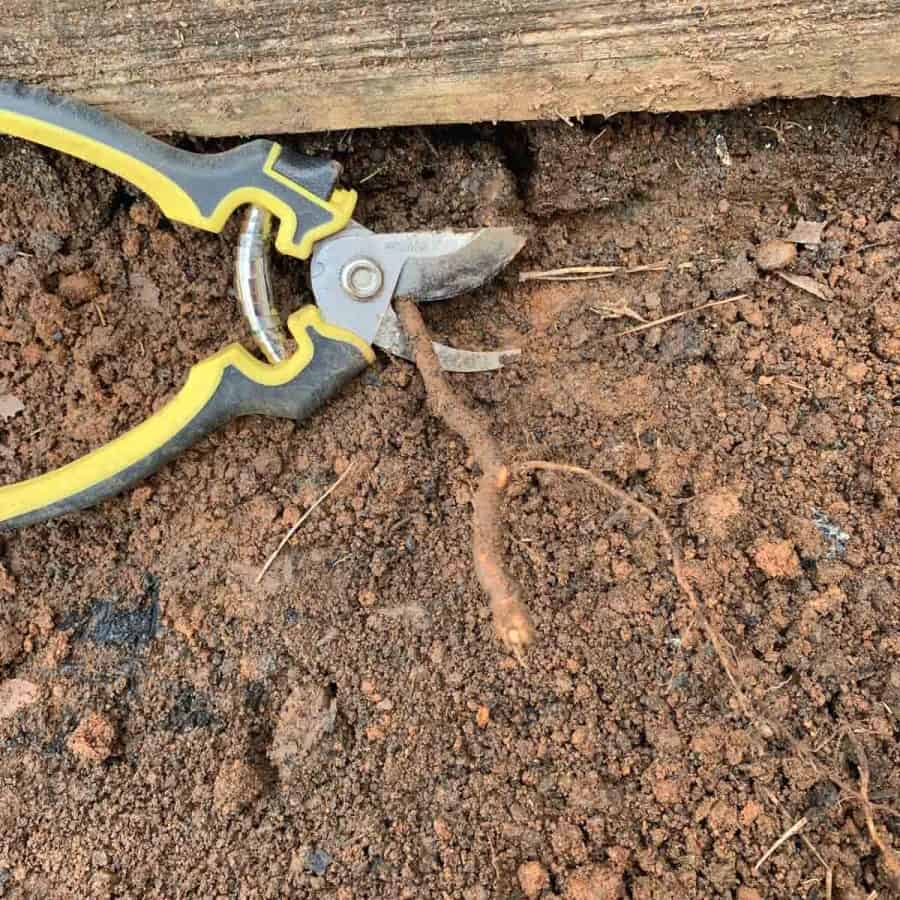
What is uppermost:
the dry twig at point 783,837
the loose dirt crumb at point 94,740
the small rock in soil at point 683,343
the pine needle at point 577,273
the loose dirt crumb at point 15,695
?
the pine needle at point 577,273

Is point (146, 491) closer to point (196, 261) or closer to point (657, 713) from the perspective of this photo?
point (196, 261)

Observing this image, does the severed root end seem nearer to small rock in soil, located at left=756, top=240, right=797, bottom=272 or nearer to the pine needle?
the pine needle

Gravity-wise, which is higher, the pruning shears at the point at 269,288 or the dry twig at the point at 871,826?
the pruning shears at the point at 269,288

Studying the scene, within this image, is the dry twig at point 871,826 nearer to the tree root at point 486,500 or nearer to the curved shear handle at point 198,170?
the tree root at point 486,500

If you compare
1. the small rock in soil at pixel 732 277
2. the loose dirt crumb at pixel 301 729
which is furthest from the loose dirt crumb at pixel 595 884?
the small rock in soil at pixel 732 277

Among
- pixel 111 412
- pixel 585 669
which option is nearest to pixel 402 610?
pixel 585 669

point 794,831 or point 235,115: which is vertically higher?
point 235,115
